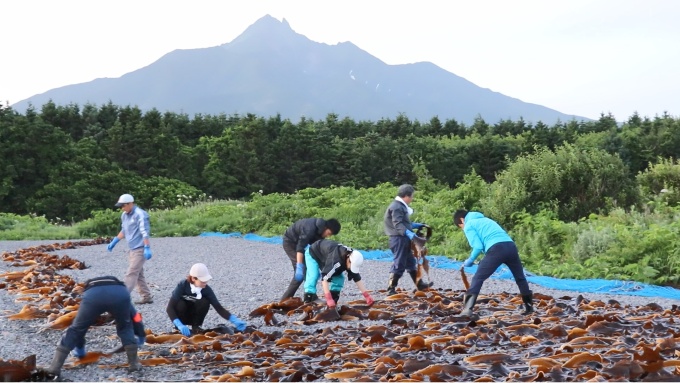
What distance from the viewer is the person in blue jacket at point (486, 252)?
25.8 ft

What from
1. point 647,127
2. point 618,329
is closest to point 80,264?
point 618,329

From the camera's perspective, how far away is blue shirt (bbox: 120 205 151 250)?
971cm

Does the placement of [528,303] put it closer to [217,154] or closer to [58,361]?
[58,361]

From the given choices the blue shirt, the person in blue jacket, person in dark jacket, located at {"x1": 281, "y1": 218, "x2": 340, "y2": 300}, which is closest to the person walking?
the blue shirt

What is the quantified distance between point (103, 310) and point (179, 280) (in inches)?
250

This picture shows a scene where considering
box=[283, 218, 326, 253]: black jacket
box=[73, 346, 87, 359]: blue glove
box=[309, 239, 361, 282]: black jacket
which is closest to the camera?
box=[73, 346, 87, 359]: blue glove

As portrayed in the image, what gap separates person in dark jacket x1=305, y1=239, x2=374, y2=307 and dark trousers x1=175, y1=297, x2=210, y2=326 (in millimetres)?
1475

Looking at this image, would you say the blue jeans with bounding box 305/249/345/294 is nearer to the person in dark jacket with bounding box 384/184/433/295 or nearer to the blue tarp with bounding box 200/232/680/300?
the person in dark jacket with bounding box 384/184/433/295

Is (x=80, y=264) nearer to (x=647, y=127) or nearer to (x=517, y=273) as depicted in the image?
(x=517, y=273)

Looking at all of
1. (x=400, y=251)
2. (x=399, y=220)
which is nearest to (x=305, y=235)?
(x=399, y=220)

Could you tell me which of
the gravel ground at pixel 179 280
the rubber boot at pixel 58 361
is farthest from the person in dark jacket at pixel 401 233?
the rubber boot at pixel 58 361

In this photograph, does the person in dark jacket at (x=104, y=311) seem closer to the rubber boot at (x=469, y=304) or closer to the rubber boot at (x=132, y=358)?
the rubber boot at (x=132, y=358)

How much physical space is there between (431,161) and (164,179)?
12.9m

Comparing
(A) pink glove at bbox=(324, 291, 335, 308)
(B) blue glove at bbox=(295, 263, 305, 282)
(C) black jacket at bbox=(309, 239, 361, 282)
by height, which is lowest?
(A) pink glove at bbox=(324, 291, 335, 308)
